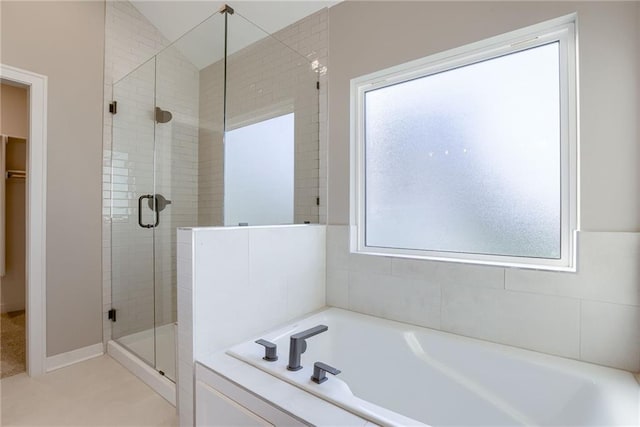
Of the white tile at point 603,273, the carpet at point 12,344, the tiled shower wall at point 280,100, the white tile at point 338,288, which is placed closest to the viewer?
the white tile at point 603,273

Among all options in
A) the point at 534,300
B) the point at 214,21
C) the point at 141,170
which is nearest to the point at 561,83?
the point at 534,300

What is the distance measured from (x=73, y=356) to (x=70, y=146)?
162cm

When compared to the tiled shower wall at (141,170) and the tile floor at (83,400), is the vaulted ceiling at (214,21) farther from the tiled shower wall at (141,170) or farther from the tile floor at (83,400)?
the tile floor at (83,400)

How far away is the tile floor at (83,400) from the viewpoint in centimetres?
174

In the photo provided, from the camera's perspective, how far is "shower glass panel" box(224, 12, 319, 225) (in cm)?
198

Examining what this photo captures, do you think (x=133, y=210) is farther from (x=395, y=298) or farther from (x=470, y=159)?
(x=470, y=159)

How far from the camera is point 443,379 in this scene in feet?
5.04

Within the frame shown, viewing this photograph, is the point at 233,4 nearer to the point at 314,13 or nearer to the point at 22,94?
the point at 314,13

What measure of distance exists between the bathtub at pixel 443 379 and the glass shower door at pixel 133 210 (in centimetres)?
134

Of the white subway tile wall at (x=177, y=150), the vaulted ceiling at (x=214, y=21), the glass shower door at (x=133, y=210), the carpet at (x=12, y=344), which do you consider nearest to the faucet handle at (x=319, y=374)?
the white subway tile wall at (x=177, y=150)

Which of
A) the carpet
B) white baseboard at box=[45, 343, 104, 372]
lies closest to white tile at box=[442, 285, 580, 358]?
white baseboard at box=[45, 343, 104, 372]

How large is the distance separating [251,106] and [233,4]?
3.20 feet

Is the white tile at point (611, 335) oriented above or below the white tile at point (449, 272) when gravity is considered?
below

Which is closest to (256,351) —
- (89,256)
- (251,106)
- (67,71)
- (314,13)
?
(251,106)
